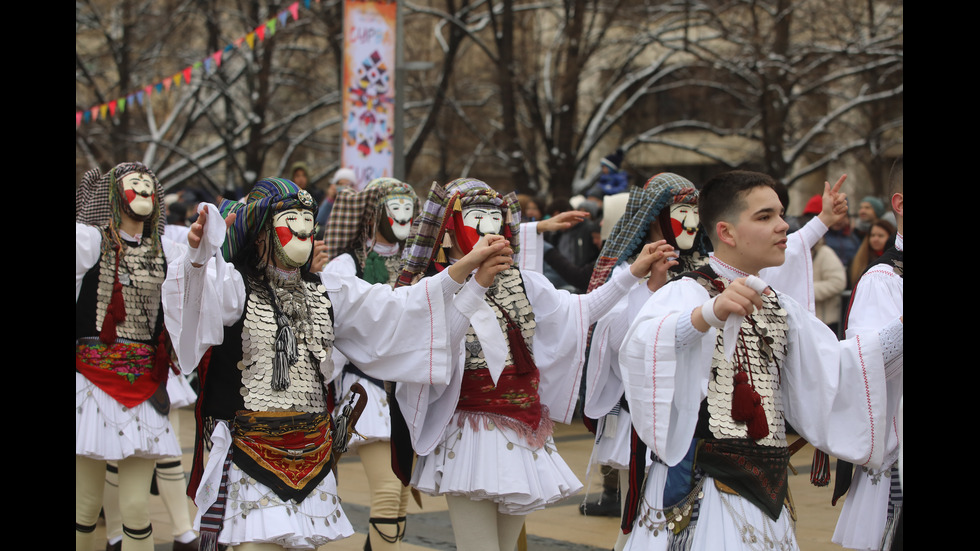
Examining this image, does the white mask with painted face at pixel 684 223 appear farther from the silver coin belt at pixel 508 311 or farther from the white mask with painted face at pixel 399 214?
the white mask with painted face at pixel 399 214

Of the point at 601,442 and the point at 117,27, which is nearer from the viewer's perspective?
the point at 601,442

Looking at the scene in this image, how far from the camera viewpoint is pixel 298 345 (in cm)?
→ 454

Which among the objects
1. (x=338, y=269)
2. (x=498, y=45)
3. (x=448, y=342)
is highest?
(x=498, y=45)

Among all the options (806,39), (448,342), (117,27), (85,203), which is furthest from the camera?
(117,27)

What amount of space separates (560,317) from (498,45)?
13758 mm

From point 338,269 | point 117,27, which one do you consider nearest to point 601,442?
point 338,269

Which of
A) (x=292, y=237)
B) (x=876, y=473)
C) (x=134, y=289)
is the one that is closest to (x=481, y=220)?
(x=292, y=237)

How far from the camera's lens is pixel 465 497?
480 cm

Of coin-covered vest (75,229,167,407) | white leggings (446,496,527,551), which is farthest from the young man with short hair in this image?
coin-covered vest (75,229,167,407)

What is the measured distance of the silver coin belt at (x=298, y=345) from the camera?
4441 mm

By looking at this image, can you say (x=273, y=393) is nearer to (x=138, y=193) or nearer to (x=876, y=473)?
(x=138, y=193)

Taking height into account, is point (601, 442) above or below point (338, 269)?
below
